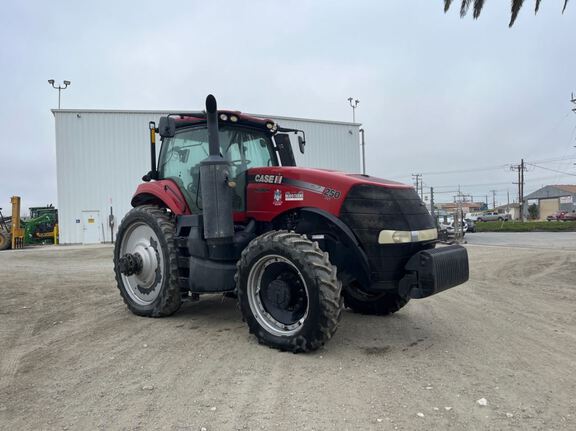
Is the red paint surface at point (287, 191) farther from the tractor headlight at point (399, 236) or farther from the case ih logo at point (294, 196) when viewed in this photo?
the tractor headlight at point (399, 236)

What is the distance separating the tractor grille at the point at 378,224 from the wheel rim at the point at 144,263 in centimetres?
258

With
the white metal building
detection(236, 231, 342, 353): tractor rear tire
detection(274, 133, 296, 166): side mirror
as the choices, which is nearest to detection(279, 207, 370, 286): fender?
detection(236, 231, 342, 353): tractor rear tire

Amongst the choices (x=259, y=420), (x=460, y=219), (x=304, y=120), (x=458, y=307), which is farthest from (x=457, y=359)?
(x=304, y=120)

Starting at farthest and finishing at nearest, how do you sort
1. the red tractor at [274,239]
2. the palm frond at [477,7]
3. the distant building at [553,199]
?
the distant building at [553,199] < the palm frond at [477,7] < the red tractor at [274,239]

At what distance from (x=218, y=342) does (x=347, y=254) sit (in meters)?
1.62

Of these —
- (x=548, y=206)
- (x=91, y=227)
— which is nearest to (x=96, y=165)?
(x=91, y=227)

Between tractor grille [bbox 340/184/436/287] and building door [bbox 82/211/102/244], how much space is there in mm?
24405

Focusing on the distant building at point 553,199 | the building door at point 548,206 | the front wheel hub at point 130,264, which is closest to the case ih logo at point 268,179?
the front wheel hub at point 130,264

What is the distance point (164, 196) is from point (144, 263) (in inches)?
36.9

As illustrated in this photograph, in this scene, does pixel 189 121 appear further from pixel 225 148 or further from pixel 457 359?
pixel 457 359

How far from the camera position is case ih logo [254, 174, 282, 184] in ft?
16.6

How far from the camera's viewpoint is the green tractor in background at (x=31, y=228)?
78.7ft

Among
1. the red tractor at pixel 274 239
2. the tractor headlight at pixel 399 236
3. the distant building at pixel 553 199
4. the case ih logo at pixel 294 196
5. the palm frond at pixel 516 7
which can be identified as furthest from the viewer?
the distant building at pixel 553 199

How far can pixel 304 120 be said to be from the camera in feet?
98.0
